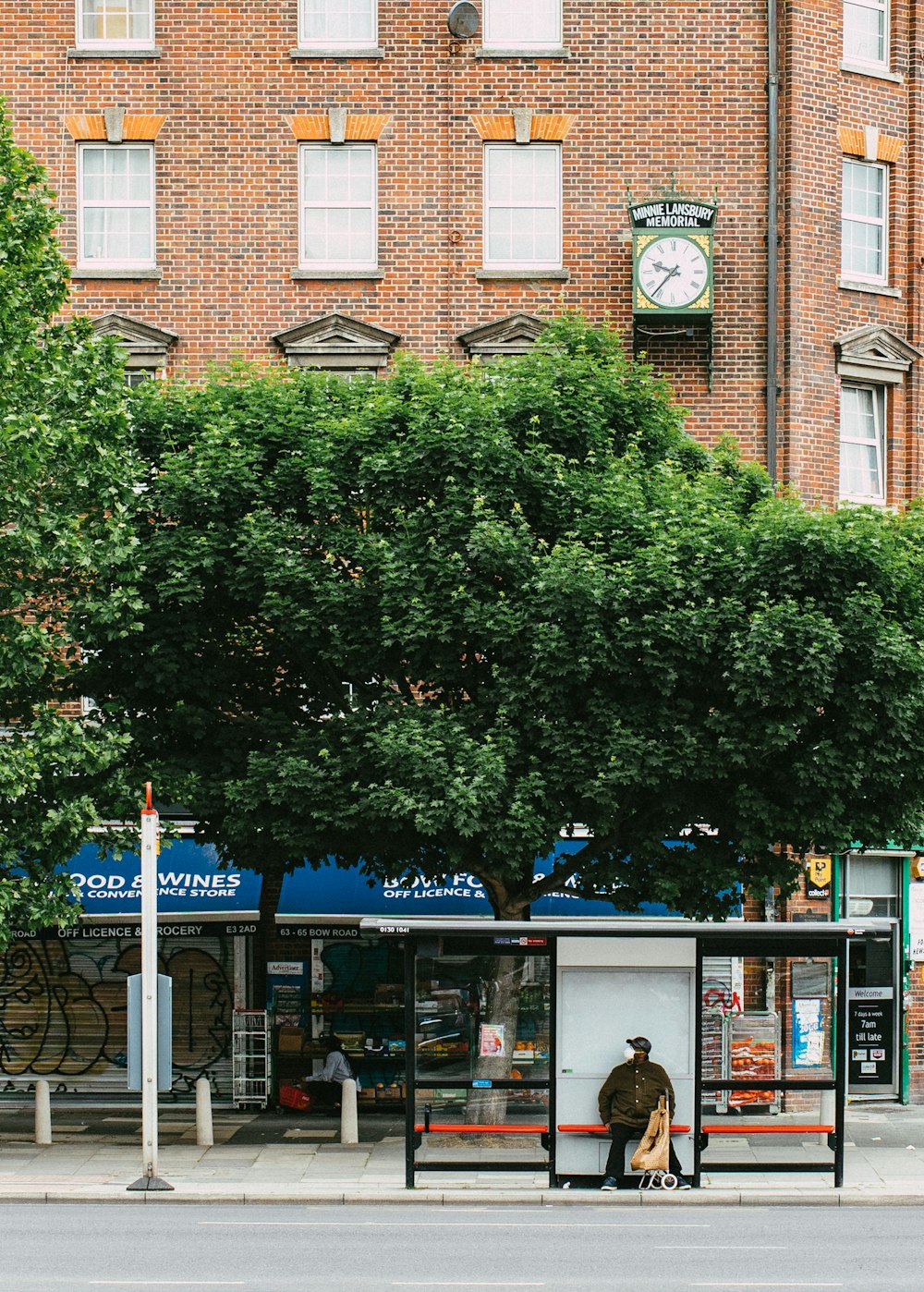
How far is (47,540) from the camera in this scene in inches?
720

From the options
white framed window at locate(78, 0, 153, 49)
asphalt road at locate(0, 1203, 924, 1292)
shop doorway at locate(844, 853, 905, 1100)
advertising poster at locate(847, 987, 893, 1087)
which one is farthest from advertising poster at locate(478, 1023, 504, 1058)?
white framed window at locate(78, 0, 153, 49)

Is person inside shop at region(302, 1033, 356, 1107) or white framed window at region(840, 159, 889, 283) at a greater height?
white framed window at region(840, 159, 889, 283)

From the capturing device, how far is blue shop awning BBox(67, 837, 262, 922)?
22.7 metres

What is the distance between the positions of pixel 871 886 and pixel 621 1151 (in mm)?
9176

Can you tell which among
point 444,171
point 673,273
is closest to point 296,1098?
point 673,273

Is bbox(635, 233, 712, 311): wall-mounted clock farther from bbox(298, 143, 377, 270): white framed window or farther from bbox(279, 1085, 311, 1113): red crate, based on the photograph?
bbox(279, 1085, 311, 1113): red crate

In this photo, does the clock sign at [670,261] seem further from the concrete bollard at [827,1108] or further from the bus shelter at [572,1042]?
the concrete bollard at [827,1108]

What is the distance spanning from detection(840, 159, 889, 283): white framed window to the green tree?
455 inches

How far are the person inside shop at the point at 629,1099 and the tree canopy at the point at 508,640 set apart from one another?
2.38m

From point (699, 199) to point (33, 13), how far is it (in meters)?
9.94

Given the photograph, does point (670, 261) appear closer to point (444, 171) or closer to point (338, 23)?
point (444, 171)

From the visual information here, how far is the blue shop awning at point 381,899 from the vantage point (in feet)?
74.4

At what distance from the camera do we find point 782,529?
A: 17.5 m

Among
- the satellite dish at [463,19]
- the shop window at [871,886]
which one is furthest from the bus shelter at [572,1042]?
the satellite dish at [463,19]
